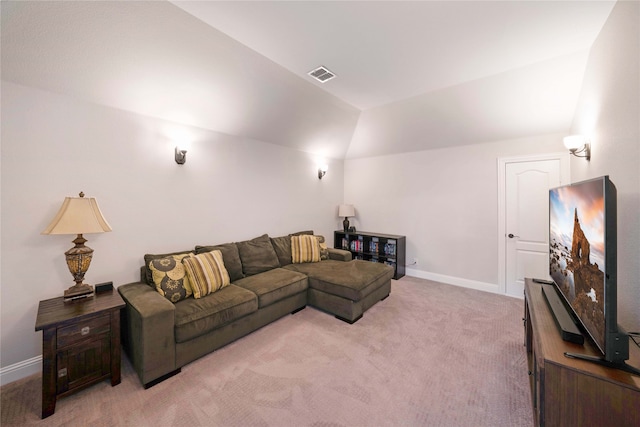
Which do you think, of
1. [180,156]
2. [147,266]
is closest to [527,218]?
[180,156]

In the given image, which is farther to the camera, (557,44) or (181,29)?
(557,44)

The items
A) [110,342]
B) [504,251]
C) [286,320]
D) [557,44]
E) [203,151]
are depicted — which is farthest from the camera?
[504,251]

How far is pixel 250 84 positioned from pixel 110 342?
2.80 metres

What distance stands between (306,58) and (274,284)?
2524mm

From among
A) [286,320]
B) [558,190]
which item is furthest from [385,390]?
[558,190]

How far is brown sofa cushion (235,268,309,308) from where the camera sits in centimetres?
274

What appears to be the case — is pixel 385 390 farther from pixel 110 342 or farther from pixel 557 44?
pixel 557 44

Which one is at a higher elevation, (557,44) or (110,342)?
(557,44)

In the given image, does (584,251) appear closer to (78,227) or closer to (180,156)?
(78,227)

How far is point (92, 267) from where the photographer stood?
7.73 feet

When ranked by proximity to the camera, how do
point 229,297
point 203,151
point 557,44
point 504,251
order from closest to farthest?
point 557,44 → point 229,297 → point 203,151 → point 504,251

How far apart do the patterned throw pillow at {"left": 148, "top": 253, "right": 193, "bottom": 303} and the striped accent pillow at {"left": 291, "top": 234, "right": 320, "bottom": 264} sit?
1.68m

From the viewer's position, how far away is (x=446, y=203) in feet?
14.0

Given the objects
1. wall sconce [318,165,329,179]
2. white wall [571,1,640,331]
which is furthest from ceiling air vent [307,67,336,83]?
white wall [571,1,640,331]
